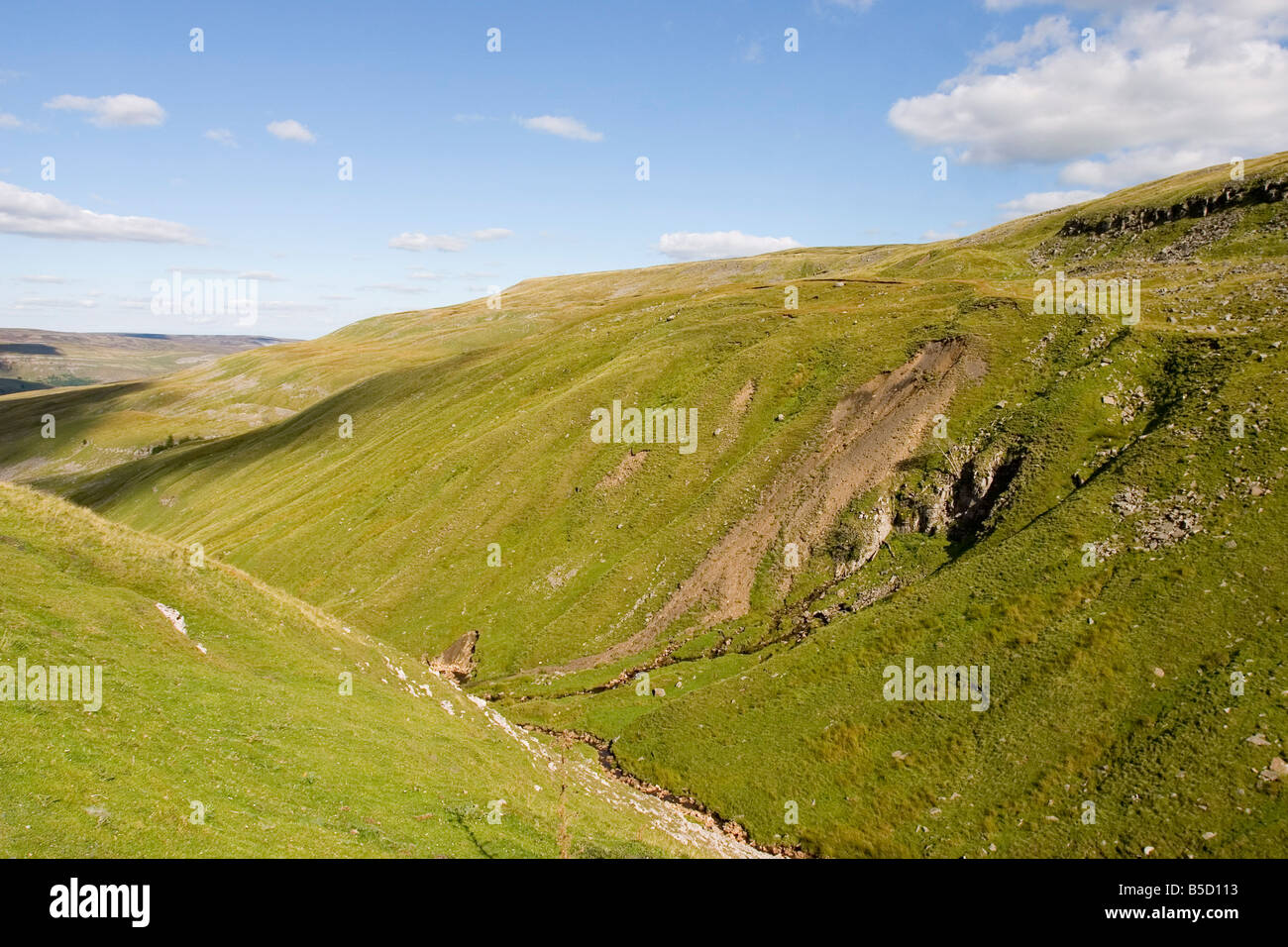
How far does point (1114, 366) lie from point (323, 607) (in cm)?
8087

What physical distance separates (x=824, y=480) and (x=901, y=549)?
10.5 metres

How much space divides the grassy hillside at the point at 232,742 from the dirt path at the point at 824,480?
69.2 ft

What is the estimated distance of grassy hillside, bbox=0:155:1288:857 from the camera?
36812 mm

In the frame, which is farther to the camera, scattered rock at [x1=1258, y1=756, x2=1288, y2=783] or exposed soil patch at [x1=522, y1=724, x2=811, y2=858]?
exposed soil patch at [x1=522, y1=724, x2=811, y2=858]

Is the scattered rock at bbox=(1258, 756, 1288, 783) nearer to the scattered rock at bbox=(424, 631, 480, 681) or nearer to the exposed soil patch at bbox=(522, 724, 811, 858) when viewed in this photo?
the exposed soil patch at bbox=(522, 724, 811, 858)

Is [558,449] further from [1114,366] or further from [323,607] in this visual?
[1114,366]

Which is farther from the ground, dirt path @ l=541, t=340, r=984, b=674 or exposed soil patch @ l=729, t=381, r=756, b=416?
exposed soil patch @ l=729, t=381, r=756, b=416

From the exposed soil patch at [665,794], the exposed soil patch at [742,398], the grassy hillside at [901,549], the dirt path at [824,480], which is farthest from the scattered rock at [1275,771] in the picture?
the exposed soil patch at [742,398]

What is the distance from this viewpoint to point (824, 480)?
66812mm

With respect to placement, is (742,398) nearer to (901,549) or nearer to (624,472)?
(624,472)

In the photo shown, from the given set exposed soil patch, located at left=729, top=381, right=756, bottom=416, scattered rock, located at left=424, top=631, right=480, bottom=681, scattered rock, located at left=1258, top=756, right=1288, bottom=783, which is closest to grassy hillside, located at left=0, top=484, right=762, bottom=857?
scattered rock, located at left=424, top=631, right=480, bottom=681

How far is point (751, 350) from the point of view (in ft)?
296

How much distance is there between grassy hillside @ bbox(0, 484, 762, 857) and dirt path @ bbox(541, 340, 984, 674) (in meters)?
21.1
